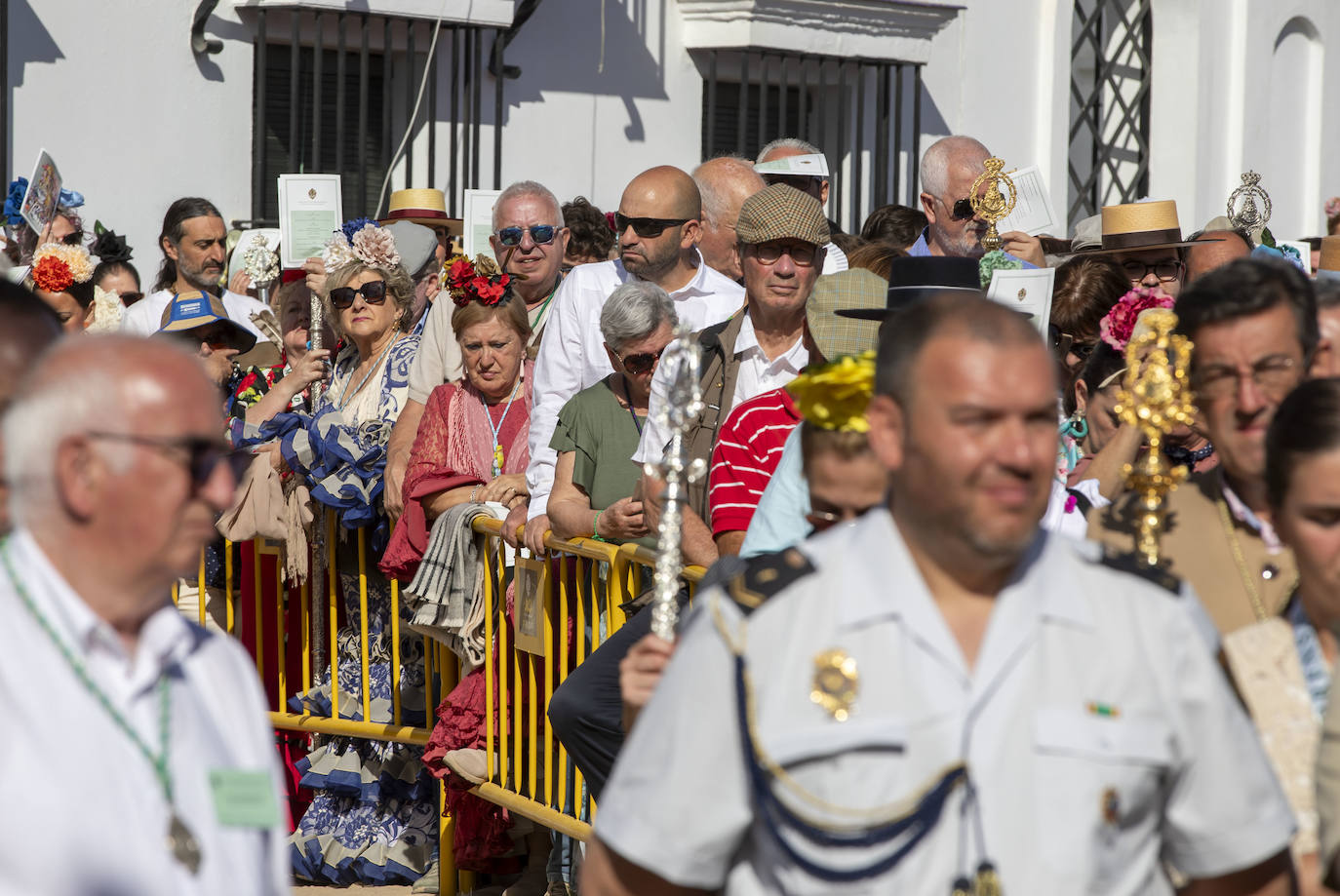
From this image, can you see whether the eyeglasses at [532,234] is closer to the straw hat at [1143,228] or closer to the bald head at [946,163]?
the bald head at [946,163]

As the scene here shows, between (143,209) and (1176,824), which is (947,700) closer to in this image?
(1176,824)

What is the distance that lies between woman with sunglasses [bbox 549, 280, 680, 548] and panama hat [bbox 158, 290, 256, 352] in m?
2.65

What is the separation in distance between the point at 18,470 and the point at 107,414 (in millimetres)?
156

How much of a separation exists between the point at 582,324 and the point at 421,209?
3450 mm

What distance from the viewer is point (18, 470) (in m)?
2.40

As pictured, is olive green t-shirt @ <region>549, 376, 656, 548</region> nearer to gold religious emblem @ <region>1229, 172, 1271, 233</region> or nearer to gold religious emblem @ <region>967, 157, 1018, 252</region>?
gold religious emblem @ <region>967, 157, 1018, 252</region>

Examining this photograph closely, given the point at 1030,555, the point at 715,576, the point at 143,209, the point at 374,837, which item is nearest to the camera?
the point at 1030,555

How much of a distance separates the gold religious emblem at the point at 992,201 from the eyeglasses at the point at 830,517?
2.92 meters

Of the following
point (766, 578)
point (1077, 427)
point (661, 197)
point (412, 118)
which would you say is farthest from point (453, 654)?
point (412, 118)

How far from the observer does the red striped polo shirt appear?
469cm

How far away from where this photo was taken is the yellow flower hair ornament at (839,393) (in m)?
3.33

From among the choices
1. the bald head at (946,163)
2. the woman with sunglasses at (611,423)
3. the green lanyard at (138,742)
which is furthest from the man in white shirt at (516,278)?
the green lanyard at (138,742)

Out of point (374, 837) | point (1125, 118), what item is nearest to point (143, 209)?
point (374, 837)

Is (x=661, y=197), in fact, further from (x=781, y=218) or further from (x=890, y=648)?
(x=890, y=648)
